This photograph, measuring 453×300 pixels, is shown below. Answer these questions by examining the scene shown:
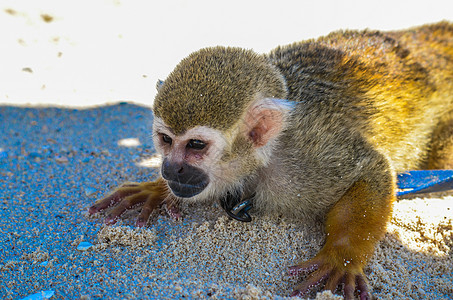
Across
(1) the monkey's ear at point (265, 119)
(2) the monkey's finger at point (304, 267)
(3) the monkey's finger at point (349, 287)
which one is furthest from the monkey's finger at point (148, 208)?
(3) the monkey's finger at point (349, 287)

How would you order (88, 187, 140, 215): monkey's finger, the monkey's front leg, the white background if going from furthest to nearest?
the white background → (88, 187, 140, 215): monkey's finger → the monkey's front leg

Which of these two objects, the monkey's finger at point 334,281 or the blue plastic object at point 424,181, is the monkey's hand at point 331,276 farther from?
the blue plastic object at point 424,181

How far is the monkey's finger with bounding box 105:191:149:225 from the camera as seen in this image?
2.64 m

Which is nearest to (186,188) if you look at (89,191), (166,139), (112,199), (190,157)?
(190,157)

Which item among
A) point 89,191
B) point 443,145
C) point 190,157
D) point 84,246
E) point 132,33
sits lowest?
point 132,33

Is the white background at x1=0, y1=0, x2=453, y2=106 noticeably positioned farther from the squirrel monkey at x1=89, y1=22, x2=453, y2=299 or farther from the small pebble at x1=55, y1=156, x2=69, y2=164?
the squirrel monkey at x1=89, y1=22, x2=453, y2=299

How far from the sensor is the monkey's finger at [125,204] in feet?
8.67

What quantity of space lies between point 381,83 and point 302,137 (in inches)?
32.0

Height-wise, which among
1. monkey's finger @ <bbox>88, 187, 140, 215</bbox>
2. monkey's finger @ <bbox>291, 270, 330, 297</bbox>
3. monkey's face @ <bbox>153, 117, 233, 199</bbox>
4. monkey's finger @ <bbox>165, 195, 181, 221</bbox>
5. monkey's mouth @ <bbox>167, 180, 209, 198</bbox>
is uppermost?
monkey's face @ <bbox>153, 117, 233, 199</bbox>

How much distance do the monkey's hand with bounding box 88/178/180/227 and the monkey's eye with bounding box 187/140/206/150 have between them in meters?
0.56

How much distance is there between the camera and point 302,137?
255 cm

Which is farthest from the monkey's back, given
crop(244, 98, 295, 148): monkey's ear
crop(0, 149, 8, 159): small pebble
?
crop(0, 149, 8, 159): small pebble

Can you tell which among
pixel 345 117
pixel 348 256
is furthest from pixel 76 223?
pixel 345 117

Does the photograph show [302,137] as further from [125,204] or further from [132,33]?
[132,33]
